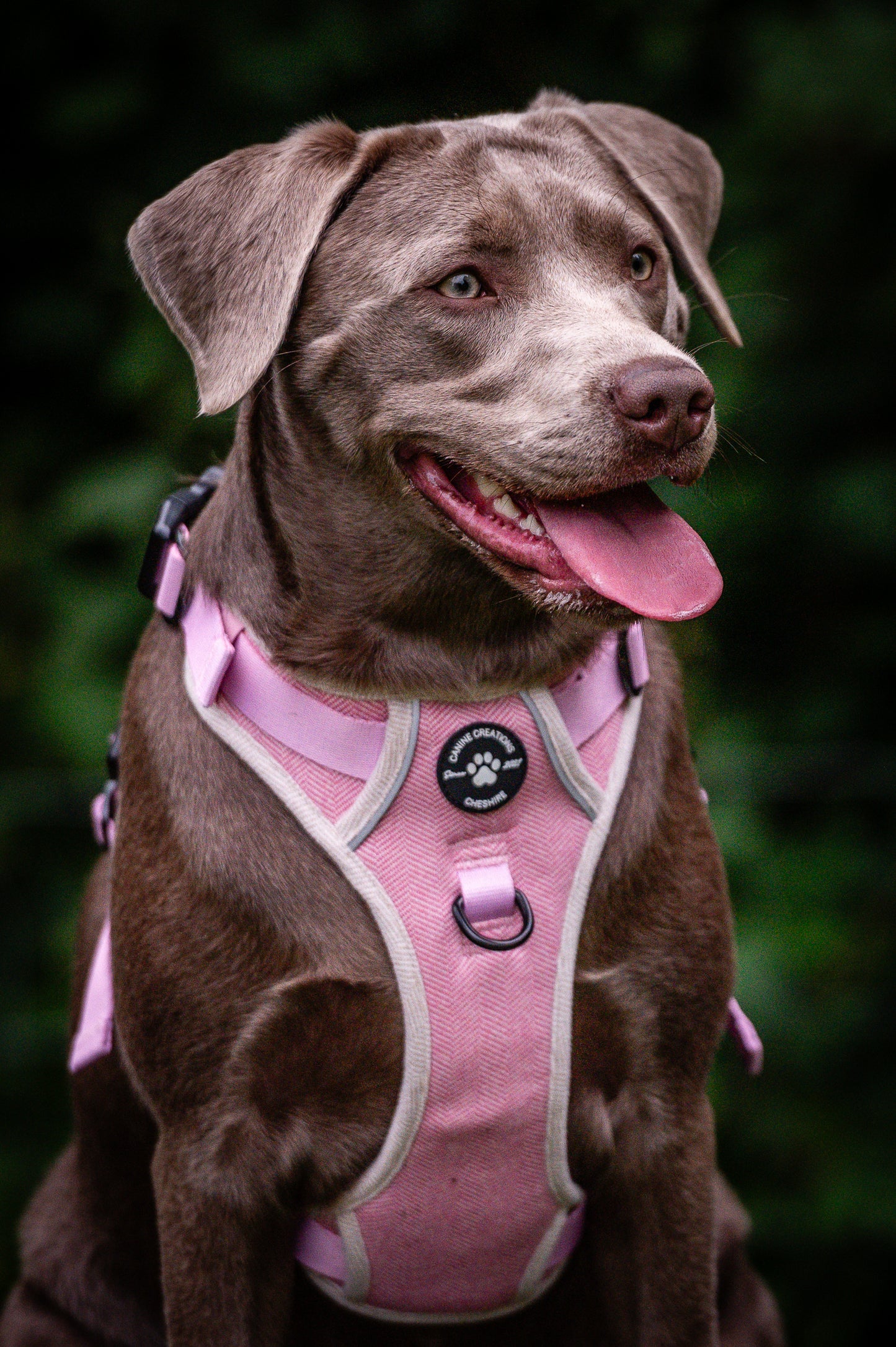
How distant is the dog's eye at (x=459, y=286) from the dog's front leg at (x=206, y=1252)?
1077 millimetres

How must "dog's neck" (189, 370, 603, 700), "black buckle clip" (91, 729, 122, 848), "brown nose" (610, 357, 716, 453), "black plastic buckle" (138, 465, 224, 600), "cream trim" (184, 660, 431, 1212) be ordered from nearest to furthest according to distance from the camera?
1. "brown nose" (610, 357, 716, 453)
2. "cream trim" (184, 660, 431, 1212)
3. "dog's neck" (189, 370, 603, 700)
4. "black plastic buckle" (138, 465, 224, 600)
5. "black buckle clip" (91, 729, 122, 848)

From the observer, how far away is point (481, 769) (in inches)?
78.7

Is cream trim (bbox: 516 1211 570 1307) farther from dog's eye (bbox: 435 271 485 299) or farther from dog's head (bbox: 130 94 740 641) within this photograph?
dog's eye (bbox: 435 271 485 299)

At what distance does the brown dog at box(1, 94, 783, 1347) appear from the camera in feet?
6.48

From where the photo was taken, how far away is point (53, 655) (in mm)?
3859

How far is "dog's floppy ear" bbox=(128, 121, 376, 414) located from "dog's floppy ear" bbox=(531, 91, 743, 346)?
1.20 ft

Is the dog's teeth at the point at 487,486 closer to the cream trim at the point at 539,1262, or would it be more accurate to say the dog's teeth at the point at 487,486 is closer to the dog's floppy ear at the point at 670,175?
the dog's floppy ear at the point at 670,175

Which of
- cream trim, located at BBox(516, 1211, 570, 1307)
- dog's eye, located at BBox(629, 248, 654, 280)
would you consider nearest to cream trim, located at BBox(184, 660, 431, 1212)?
cream trim, located at BBox(516, 1211, 570, 1307)

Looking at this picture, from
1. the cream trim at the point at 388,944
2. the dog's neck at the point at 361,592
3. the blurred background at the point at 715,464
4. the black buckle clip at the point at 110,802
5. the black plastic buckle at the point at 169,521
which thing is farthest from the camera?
the blurred background at the point at 715,464

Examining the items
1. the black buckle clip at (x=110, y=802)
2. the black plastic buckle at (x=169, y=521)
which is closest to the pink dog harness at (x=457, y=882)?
the black plastic buckle at (x=169, y=521)

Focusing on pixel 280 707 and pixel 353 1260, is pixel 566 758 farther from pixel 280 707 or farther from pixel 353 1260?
pixel 353 1260

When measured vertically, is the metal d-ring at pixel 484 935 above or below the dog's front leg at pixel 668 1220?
above

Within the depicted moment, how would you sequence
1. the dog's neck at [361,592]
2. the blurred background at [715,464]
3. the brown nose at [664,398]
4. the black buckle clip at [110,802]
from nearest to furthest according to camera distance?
1. the brown nose at [664,398]
2. the dog's neck at [361,592]
3. the black buckle clip at [110,802]
4. the blurred background at [715,464]

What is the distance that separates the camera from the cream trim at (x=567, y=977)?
200 cm
